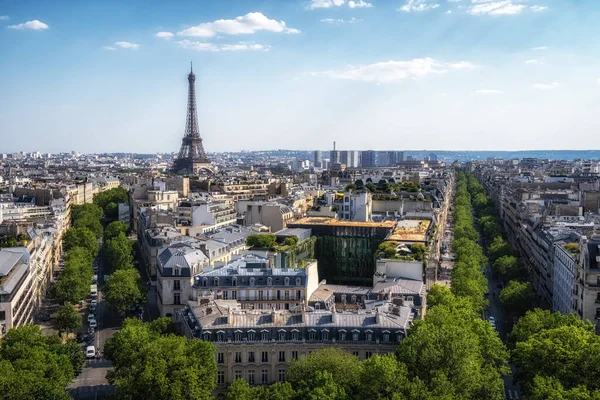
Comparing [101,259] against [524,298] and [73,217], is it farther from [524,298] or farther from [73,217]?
[524,298]

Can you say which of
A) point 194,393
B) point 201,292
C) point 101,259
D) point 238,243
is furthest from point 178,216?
point 194,393

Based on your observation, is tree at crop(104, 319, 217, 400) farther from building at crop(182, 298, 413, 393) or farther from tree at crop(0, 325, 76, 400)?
tree at crop(0, 325, 76, 400)

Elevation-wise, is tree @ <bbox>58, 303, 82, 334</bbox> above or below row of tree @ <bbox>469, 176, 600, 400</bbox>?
below

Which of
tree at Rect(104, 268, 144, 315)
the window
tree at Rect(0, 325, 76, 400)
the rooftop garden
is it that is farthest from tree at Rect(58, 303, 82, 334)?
the rooftop garden

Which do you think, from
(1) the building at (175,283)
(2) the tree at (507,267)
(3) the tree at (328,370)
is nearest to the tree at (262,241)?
(1) the building at (175,283)

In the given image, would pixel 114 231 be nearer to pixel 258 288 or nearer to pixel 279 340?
pixel 258 288

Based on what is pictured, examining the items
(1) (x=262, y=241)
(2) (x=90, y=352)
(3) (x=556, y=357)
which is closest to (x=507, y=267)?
(1) (x=262, y=241)

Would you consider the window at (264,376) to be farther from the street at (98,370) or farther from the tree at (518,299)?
the tree at (518,299)
